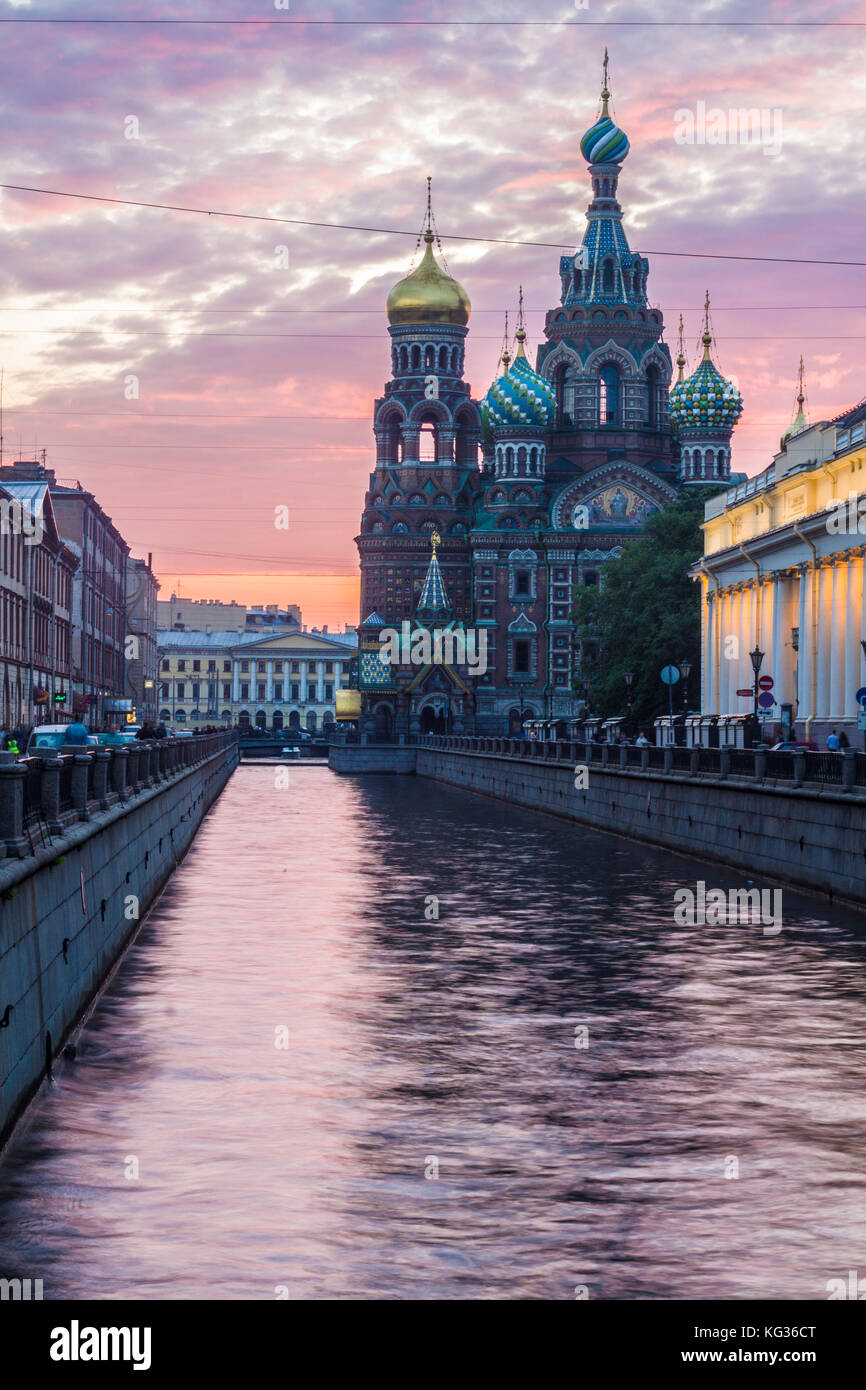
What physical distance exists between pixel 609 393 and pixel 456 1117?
125060 mm

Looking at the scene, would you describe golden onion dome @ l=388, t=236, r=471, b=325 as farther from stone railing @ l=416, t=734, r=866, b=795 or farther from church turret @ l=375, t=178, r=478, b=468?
stone railing @ l=416, t=734, r=866, b=795

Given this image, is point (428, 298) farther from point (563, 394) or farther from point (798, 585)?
point (798, 585)

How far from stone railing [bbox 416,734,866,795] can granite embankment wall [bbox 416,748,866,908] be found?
21 centimetres

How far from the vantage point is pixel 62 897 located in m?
15.6

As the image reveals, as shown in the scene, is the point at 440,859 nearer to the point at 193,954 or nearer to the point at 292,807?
the point at 193,954

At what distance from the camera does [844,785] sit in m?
26.8

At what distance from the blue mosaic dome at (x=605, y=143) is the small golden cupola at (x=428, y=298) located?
41.5 ft

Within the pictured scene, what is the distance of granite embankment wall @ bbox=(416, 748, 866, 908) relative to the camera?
1044 inches

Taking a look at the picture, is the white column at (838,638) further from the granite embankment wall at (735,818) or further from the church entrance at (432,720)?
the church entrance at (432,720)

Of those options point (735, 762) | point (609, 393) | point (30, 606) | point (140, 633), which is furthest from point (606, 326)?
point (735, 762)

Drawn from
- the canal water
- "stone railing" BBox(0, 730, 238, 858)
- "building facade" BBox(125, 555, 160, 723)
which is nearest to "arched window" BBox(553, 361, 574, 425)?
"building facade" BBox(125, 555, 160, 723)
